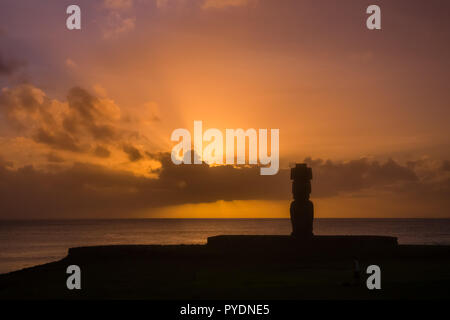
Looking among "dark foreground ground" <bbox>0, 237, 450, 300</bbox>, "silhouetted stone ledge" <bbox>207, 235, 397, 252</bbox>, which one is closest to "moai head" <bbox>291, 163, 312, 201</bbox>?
"silhouetted stone ledge" <bbox>207, 235, 397, 252</bbox>

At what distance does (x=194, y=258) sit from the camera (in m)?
23.9

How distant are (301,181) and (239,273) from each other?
7762 millimetres

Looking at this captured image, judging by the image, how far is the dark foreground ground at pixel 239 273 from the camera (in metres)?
15.4

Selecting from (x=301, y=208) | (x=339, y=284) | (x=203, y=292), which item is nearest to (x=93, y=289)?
(x=203, y=292)

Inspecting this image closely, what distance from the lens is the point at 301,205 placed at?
26203 millimetres

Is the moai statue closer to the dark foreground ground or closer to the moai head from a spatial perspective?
the moai head

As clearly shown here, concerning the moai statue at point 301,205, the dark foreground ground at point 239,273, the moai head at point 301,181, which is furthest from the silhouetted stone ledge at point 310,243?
the moai head at point 301,181

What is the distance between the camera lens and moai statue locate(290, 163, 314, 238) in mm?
25906

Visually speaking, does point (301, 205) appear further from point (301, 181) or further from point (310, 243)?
point (310, 243)

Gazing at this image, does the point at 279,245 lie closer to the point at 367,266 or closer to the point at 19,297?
the point at 367,266

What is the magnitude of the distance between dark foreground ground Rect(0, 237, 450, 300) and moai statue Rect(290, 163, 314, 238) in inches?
42.2

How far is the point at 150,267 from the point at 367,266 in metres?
8.44
